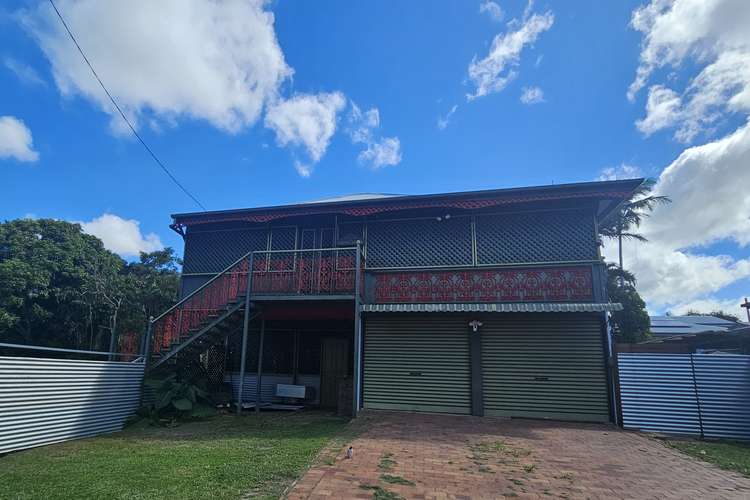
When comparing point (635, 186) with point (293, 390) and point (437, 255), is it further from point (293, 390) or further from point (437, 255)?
point (293, 390)

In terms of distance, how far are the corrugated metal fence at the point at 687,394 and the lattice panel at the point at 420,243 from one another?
4.22m

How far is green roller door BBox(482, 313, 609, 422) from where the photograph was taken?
8383mm

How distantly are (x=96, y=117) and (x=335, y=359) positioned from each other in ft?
28.4

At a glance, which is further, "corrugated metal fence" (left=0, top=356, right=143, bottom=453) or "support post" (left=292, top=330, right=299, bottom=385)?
"support post" (left=292, top=330, right=299, bottom=385)

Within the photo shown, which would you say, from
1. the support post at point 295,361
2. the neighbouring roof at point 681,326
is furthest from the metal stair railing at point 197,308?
the neighbouring roof at point 681,326

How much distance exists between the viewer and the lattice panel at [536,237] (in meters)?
9.23

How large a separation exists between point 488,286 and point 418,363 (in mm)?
2453

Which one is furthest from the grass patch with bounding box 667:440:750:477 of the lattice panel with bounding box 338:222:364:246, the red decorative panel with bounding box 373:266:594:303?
the lattice panel with bounding box 338:222:364:246

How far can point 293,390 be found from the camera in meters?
10.3

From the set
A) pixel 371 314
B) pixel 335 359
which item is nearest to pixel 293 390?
pixel 335 359

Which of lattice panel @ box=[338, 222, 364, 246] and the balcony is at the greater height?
lattice panel @ box=[338, 222, 364, 246]

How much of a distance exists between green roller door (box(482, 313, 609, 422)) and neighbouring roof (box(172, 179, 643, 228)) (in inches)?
108

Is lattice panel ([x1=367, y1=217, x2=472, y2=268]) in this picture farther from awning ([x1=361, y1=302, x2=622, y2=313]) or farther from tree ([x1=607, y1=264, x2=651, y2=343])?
tree ([x1=607, y1=264, x2=651, y2=343])

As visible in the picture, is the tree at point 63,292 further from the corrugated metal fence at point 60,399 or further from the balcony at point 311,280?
the balcony at point 311,280
